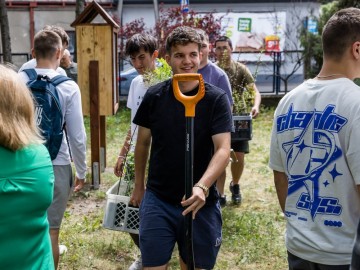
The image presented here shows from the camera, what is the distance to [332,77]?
2.71m

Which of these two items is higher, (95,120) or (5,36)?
(5,36)

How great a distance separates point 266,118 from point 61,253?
33.8 feet

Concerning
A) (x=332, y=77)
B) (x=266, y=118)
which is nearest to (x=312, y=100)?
(x=332, y=77)

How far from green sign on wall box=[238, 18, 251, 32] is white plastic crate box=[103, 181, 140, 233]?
2254 cm

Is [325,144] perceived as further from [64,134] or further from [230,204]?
[230,204]

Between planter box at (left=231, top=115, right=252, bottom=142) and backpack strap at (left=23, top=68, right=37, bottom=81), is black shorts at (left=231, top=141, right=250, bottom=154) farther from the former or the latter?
backpack strap at (left=23, top=68, right=37, bottom=81)

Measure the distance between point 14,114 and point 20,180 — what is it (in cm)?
26

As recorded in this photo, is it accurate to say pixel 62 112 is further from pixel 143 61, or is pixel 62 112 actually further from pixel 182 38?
pixel 182 38

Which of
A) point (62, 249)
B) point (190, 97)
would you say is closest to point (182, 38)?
point (190, 97)

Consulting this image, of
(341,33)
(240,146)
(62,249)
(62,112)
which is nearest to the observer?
(341,33)

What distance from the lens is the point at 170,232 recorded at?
11.5 feet

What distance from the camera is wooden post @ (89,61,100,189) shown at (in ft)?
25.0

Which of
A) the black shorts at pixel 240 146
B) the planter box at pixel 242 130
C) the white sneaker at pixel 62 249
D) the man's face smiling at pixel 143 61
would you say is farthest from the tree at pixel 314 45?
the white sneaker at pixel 62 249

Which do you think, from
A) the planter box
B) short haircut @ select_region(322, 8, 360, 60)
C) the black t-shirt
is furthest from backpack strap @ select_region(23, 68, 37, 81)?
the planter box
